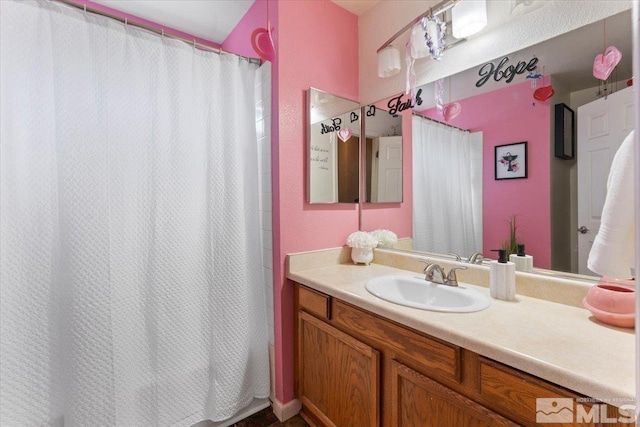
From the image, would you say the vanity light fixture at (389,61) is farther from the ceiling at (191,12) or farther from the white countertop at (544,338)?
the white countertop at (544,338)

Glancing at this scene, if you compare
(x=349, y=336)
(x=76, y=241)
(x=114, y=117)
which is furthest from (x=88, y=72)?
(x=349, y=336)

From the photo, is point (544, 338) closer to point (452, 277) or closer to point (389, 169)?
point (452, 277)

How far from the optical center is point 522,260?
3.97ft

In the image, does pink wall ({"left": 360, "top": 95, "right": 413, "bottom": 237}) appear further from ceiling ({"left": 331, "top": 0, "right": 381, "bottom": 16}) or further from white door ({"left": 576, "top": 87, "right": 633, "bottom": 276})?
white door ({"left": 576, "top": 87, "right": 633, "bottom": 276})

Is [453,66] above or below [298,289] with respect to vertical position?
above

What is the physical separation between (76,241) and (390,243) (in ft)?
5.21

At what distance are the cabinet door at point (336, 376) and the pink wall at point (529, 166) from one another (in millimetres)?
773

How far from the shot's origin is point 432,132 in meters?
1.57

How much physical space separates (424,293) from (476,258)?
0.99ft

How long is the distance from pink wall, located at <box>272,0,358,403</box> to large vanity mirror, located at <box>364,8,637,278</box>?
2.23 feet

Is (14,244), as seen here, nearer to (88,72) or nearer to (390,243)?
(88,72)

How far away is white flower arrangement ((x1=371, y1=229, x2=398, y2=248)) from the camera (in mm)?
1791

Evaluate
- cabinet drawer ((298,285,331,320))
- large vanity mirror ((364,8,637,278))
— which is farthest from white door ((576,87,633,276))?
cabinet drawer ((298,285,331,320))

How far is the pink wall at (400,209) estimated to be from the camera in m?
1.71
